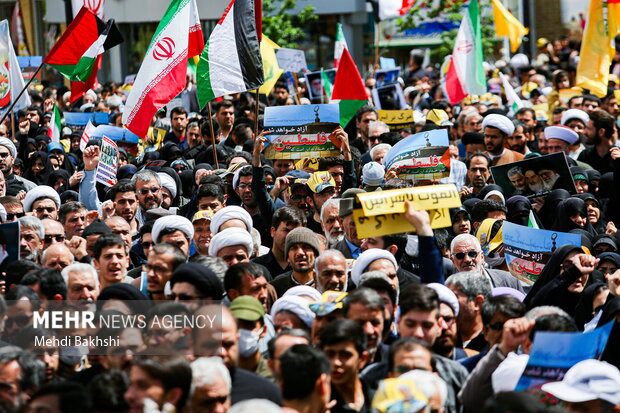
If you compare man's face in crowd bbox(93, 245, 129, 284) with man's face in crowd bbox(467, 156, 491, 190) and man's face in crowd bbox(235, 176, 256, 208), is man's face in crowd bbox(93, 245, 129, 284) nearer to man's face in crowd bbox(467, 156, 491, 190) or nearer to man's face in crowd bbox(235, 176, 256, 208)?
man's face in crowd bbox(235, 176, 256, 208)

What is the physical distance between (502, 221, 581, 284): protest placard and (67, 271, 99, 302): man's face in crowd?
313 centimetres

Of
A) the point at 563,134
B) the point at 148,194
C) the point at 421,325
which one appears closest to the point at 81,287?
the point at 421,325

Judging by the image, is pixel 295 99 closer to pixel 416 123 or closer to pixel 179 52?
pixel 416 123

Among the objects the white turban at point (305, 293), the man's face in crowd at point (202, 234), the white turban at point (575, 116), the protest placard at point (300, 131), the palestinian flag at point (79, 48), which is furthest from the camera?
the white turban at point (575, 116)

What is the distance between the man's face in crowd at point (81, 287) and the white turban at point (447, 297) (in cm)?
191

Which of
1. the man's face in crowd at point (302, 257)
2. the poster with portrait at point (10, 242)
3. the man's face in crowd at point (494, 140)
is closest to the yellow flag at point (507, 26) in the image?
the man's face in crowd at point (494, 140)

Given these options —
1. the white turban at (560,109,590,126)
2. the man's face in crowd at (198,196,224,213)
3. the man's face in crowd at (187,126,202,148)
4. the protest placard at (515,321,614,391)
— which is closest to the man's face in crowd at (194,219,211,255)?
the man's face in crowd at (198,196,224,213)

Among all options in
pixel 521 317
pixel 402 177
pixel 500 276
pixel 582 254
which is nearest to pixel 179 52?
pixel 402 177

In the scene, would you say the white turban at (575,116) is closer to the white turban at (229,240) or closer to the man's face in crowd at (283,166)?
the man's face in crowd at (283,166)

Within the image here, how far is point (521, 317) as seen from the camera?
6027 millimetres

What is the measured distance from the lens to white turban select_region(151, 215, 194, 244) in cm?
802

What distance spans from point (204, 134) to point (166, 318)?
7997 mm

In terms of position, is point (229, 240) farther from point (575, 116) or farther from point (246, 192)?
point (575, 116)

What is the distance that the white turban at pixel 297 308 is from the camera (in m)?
6.18
